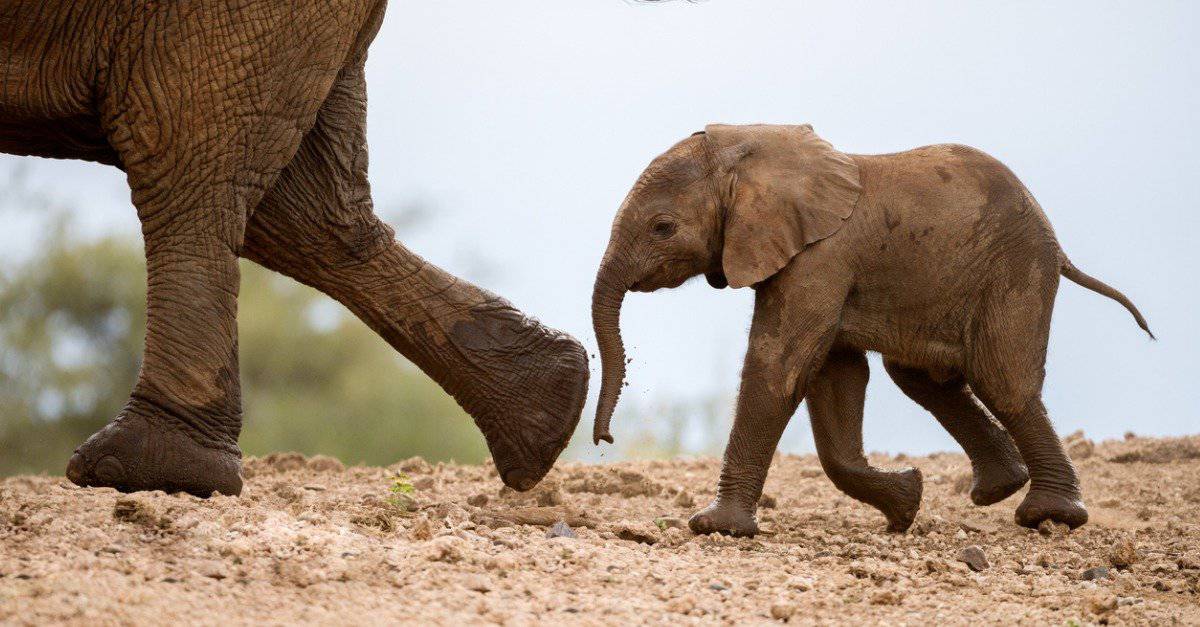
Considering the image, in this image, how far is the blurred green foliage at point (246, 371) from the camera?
16281mm

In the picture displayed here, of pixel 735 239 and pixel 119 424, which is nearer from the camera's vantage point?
pixel 119 424

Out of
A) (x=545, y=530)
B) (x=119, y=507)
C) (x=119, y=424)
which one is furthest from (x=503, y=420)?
(x=119, y=507)

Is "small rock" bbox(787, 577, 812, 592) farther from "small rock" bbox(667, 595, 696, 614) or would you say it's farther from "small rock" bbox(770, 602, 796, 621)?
"small rock" bbox(667, 595, 696, 614)

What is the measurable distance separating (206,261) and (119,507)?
1.12m

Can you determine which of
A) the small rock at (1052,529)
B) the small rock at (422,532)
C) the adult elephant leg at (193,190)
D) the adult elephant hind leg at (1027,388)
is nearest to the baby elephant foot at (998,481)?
the adult elephant hind leg at (1027,388)

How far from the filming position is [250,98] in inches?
203

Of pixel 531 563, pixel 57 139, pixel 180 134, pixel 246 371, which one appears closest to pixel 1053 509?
pixel 531 563

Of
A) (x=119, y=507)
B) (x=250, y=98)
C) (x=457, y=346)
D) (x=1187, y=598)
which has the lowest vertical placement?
(x=1187, y=598)

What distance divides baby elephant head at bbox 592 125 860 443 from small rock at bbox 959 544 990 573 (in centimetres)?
140

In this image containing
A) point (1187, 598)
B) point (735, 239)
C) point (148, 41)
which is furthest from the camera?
point (735, 239)

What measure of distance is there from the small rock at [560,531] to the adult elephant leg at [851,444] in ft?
5.15

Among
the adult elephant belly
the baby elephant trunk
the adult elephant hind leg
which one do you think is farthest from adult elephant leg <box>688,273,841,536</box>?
the adult elephant belly

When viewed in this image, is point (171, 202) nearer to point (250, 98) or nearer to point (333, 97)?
point (250, 98)

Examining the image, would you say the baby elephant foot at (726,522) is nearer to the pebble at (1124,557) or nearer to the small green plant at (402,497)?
the small green plant at (402,497)
